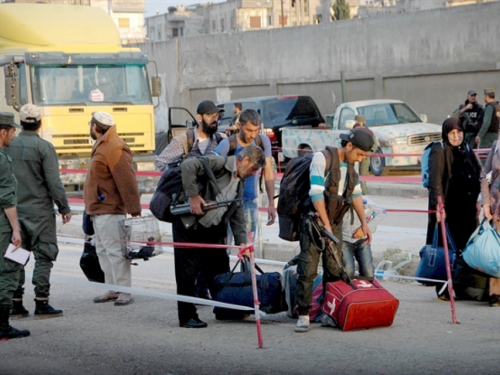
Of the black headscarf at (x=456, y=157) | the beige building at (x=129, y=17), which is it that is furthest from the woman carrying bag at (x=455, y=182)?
the beige building at (x=129, y=17)

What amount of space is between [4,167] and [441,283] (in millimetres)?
4141

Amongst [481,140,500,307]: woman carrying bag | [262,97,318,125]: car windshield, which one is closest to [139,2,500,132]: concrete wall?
[262,97,318,125]: car windshield

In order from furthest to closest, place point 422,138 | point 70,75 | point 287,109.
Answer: point 287,109, point 422,138, point 70,75

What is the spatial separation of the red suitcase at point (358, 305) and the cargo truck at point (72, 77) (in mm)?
11377

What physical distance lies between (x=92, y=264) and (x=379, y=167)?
12694 millimetres

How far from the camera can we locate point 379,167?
21219 mm

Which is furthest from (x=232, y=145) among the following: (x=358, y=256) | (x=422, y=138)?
(x=422, y=138)

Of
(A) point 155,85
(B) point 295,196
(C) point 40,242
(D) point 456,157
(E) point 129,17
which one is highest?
(E) point 129,17

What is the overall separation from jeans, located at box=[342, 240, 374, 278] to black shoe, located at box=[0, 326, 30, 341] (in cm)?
272

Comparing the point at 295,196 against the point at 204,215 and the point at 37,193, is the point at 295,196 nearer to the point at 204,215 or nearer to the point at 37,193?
the point at 204,215

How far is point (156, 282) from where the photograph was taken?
10.5 m

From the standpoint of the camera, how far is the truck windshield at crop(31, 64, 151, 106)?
18.2m

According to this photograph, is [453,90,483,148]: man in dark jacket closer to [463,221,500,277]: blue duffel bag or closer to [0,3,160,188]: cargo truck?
[0,3,160,188]: cargo truck

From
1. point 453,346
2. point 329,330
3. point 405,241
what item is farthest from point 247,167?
point 405,241
